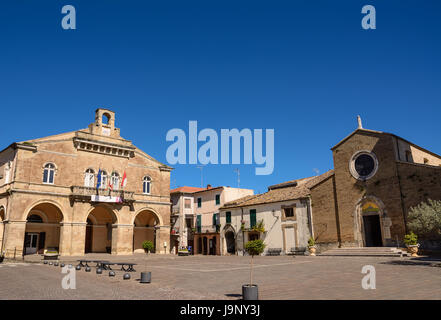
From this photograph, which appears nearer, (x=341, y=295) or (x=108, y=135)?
(x=341, y=295)

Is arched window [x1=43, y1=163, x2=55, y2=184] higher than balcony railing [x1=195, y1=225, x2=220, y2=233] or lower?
higher

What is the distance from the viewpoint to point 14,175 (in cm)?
2978

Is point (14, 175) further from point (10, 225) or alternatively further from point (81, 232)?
point (81, 232)

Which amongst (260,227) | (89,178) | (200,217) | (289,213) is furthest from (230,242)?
(89,178)

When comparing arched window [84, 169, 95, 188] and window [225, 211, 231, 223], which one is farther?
window [225, 211, 231, 223]

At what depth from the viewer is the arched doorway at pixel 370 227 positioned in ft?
98.3

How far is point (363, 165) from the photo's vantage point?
Result: 3100cm

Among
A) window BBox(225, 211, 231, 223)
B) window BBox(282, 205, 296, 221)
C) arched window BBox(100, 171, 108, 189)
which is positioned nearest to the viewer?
window BBox(282, 205, 296, 221)

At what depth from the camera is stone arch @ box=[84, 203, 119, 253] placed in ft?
120

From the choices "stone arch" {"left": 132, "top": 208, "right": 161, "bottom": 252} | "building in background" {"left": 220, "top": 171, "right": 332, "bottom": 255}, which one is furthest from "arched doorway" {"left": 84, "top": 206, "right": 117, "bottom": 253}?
"building in background" {"left": 220, "top": 171, "right": 332, "bottom": 255}

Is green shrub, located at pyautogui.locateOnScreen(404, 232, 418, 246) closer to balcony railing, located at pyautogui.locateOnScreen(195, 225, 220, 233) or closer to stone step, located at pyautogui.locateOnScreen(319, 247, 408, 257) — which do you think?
stone step, located at pyautogui.locateOnScreen(319, 247, 408, 257)
